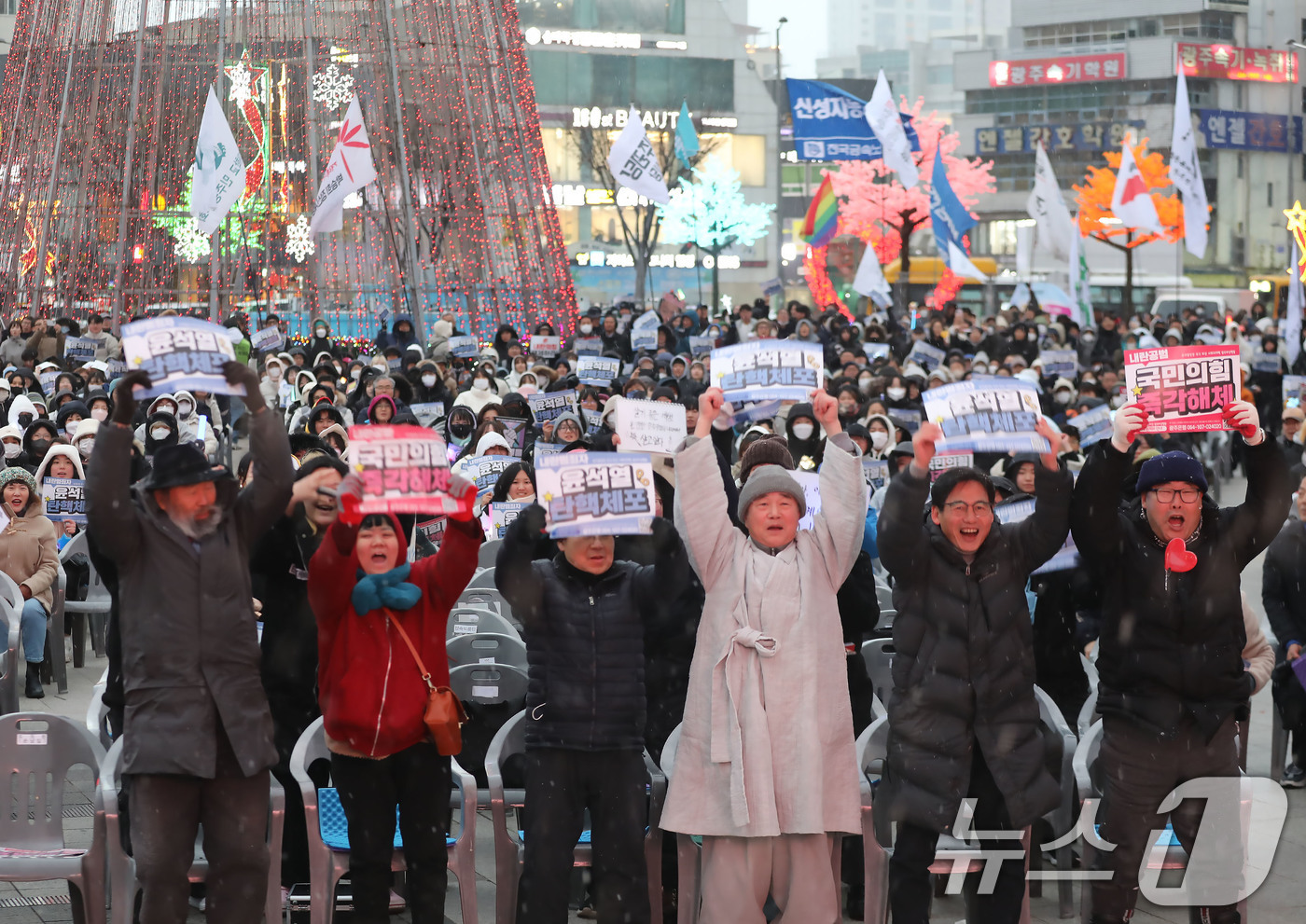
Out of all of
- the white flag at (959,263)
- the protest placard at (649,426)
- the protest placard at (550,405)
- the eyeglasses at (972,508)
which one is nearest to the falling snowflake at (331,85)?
the white flag at (959,263)

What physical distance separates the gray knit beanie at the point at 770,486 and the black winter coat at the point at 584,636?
0.93 feet

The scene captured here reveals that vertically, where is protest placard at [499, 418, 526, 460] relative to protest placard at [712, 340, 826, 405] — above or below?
below

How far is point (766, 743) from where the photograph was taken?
211 inches

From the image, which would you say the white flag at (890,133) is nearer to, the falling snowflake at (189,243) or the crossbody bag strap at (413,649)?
the falling snowflake at (189,243)

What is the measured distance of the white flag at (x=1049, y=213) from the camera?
Result: 2697 centimetres

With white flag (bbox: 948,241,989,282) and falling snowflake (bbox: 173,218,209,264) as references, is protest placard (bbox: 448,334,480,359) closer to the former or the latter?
falling snowflake (bbox: 173,218,209,264)

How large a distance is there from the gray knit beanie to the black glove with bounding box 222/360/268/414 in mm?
1607

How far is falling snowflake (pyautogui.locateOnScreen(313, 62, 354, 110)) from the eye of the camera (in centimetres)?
2505

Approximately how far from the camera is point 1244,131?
230ft

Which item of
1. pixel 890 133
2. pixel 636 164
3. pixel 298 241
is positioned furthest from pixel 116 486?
pixel 890 133

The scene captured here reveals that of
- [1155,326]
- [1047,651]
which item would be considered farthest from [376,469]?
[1155,326]

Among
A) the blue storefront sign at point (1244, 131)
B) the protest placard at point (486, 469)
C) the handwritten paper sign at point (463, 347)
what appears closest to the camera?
the protest placard at point (486, 469)

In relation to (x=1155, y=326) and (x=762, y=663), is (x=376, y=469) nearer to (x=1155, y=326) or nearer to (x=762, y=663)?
(x=762, y=663)

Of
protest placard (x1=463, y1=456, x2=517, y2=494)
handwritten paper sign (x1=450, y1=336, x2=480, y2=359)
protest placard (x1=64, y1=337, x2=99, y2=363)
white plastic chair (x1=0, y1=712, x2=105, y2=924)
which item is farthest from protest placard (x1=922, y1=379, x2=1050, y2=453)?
protest placard (x1=64, y1=337, x2=99, y2=363)
